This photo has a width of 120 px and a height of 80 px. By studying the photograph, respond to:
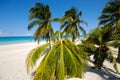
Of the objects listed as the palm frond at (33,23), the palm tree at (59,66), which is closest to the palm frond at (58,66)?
the palm tree at (59,66)

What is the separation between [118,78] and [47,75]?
10.2m

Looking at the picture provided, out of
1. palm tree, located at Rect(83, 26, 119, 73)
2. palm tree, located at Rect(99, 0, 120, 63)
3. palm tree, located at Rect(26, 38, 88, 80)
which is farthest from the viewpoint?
palm tree, located at Rect(99, 0, 120, 63)

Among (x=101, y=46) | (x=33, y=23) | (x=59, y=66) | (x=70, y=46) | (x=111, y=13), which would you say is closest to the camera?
(x=59, y=66)

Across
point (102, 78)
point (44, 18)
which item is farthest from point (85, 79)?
point (44, 18)

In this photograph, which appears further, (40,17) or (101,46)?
(40,17)

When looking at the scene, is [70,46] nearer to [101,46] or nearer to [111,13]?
[101,46]

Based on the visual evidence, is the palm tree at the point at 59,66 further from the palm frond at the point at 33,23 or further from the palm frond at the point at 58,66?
the palm frond at the point at 33,23

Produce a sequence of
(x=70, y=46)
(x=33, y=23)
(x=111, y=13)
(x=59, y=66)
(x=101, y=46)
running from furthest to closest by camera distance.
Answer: (x=33, y=23) < (x=111, y=13) < (x=101, y=46) < (x=70, y=46) < (x=59, y=66)

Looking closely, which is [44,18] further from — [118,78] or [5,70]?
[118,78]

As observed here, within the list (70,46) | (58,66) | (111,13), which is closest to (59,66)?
(58,66)

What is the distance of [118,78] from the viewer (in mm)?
13867

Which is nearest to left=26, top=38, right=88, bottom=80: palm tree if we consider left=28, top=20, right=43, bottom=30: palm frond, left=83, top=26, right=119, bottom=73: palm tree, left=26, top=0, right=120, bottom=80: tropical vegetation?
left=26, top=0, right=120, bottom=80: tropical vegetation

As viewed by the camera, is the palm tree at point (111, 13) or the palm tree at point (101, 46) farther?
the palm tree at point (111, 13)

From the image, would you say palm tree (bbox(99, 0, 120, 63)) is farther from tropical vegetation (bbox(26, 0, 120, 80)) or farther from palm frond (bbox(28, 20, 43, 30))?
palm frond (bbox(28, 20, 43, 30))
